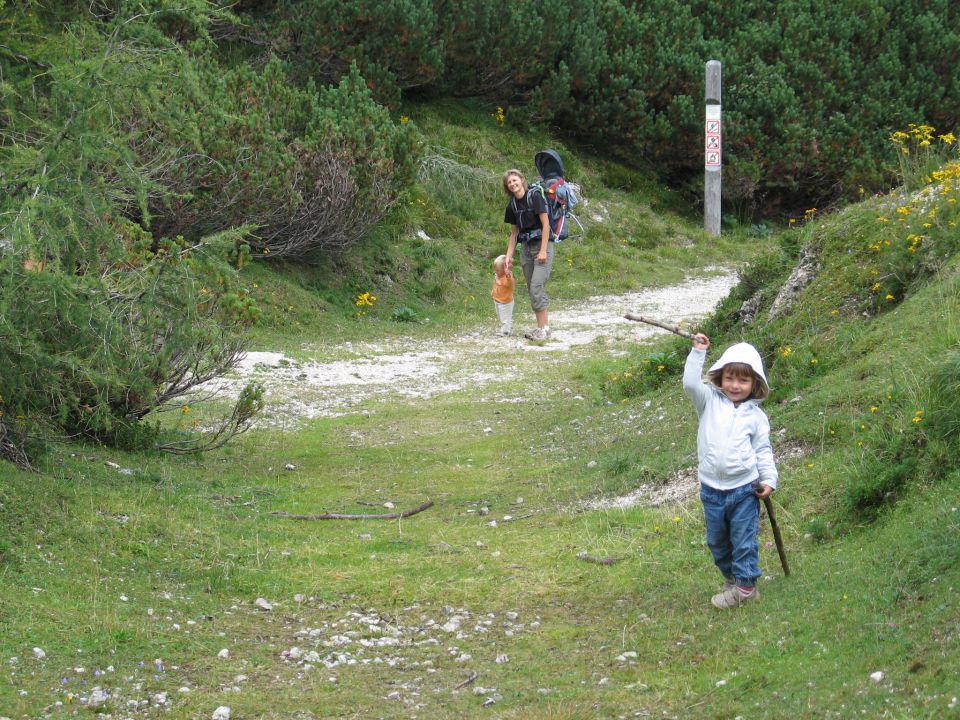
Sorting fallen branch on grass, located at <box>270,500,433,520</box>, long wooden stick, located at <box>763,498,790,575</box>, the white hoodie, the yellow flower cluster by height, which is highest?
the white hoodie

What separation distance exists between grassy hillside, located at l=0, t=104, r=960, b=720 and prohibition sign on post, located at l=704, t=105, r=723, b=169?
34.9 ft

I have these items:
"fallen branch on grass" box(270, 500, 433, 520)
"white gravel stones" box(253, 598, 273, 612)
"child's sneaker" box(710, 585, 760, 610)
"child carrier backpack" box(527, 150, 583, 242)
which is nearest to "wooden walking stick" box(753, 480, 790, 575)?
"child's sneaker" box(710, 585, 760, 610)

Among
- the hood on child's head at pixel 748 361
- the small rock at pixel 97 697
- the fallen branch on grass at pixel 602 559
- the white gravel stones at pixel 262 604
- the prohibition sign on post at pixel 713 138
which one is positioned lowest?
the white gravel stones at pixel 262 604

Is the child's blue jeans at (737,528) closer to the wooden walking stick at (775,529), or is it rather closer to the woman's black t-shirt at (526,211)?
the wooden walking stick at (775,529)

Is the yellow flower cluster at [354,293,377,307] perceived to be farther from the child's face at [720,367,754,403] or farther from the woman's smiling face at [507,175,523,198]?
the child's face at [720,367,754,403]

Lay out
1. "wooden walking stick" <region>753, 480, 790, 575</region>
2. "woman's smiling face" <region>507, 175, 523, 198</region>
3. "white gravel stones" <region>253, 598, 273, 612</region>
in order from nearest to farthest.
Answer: "wooden walking stick" <region>753, 480, 790, 575</region> → "white gravel stones" <region>253, 598, 273, 612</region> → "woman's smiling face" <region>507, 175, 523, 198</region>

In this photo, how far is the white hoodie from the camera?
5.47 meters

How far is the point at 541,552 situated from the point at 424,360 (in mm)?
6735

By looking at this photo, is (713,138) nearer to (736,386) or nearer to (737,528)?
(736,386)

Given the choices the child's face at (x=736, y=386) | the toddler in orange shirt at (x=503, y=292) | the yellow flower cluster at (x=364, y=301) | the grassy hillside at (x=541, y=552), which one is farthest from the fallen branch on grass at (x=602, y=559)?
the yellow flower cluster at (x=364, y=301)

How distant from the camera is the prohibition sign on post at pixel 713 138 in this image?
21.2 m

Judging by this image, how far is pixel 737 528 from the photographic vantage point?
550cm

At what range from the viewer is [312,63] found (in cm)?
1881

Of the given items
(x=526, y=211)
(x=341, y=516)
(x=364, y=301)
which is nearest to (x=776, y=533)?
(x=341, y=516)
